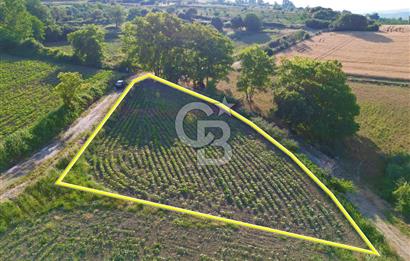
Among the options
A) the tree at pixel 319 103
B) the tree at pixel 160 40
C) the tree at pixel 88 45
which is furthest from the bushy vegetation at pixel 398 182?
the tree at pixel 88 45

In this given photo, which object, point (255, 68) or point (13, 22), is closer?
point (255, 68)

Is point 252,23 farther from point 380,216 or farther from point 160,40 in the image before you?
point 380,216

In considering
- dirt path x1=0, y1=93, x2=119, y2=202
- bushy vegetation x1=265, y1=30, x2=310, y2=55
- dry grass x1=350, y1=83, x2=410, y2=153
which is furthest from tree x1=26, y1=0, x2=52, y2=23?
dry grass x1=350, y1=83, x2=410, y2=153

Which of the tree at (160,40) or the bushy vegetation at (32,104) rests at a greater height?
the tree at (160,40)

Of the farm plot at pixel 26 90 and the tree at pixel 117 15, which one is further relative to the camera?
the tree at pixel 117 15

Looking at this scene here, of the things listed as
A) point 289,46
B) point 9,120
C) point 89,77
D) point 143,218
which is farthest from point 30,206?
point 289,46

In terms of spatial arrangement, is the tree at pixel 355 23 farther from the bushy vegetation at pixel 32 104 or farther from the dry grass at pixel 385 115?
the bushy vegetation at pixel 32 104

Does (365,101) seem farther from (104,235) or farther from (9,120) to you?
(9,120)

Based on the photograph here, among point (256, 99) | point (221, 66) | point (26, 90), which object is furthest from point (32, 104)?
point (256, 99)

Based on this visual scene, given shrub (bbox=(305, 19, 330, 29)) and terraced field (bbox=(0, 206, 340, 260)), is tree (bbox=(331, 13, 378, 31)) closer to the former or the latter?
shrub (bbox=(305, 19, 330, 29))
